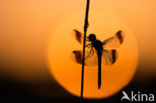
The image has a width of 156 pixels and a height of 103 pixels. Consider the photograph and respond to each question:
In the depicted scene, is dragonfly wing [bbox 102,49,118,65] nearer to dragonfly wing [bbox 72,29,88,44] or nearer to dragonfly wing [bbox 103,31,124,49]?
dragonfly wing [bbox 103,31,124,49]

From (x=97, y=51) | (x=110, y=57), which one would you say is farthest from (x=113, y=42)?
(x=97, y=51)

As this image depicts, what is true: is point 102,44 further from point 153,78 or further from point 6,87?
point 153,78

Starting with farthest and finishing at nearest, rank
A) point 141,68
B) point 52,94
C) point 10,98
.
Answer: point 141,68
point 52,94
point 10,98

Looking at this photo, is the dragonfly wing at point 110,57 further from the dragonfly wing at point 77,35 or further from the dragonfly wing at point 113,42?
the dragonfly wing at point 77,35

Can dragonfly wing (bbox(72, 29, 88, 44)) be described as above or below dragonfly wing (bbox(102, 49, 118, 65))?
above

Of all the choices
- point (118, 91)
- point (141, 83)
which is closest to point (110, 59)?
point (118, 91)

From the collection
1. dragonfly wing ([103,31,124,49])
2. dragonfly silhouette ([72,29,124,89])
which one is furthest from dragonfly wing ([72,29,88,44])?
dragonfly wing ([103,31,124,49])

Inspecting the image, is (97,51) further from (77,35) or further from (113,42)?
(113,42)

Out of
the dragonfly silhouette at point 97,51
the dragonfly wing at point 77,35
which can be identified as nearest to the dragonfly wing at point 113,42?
the dragonfly silhouette at point 97,51

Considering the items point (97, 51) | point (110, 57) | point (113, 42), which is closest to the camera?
point (97, 51)
